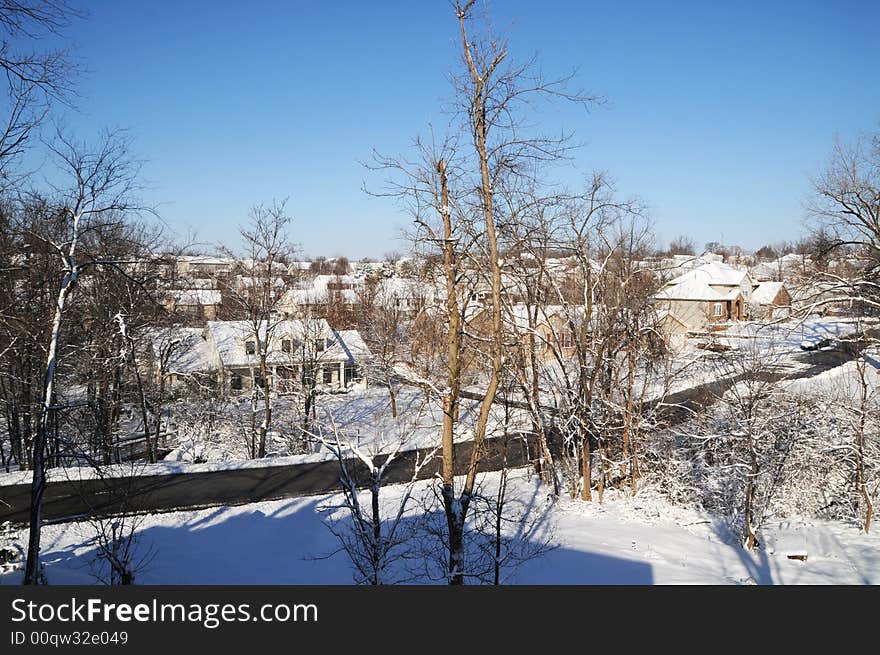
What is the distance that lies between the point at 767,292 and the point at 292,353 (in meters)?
43.7

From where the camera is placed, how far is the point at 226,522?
10.7m

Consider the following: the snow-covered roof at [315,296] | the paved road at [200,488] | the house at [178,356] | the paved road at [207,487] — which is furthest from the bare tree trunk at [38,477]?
the snow-covered roof at [315,296]

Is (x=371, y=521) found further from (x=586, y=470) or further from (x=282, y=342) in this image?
(x=282, y=342)

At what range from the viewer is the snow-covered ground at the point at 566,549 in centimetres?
840

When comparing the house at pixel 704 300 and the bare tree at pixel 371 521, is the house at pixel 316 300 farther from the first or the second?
the house at pixel 704 300

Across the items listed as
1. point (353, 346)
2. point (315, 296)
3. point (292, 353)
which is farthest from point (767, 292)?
point (292, 353)

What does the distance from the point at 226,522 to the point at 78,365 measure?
9.51 meters

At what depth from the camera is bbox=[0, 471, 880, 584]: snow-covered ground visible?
27.6 feet

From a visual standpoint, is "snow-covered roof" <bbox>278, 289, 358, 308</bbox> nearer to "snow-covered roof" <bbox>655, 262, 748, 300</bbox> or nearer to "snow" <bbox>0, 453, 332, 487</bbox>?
"snow" <bbox>0, 453, 332, 487</bbox>

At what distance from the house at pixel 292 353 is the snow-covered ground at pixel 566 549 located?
1299cm

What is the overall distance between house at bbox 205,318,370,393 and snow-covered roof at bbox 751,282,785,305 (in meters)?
36.7
